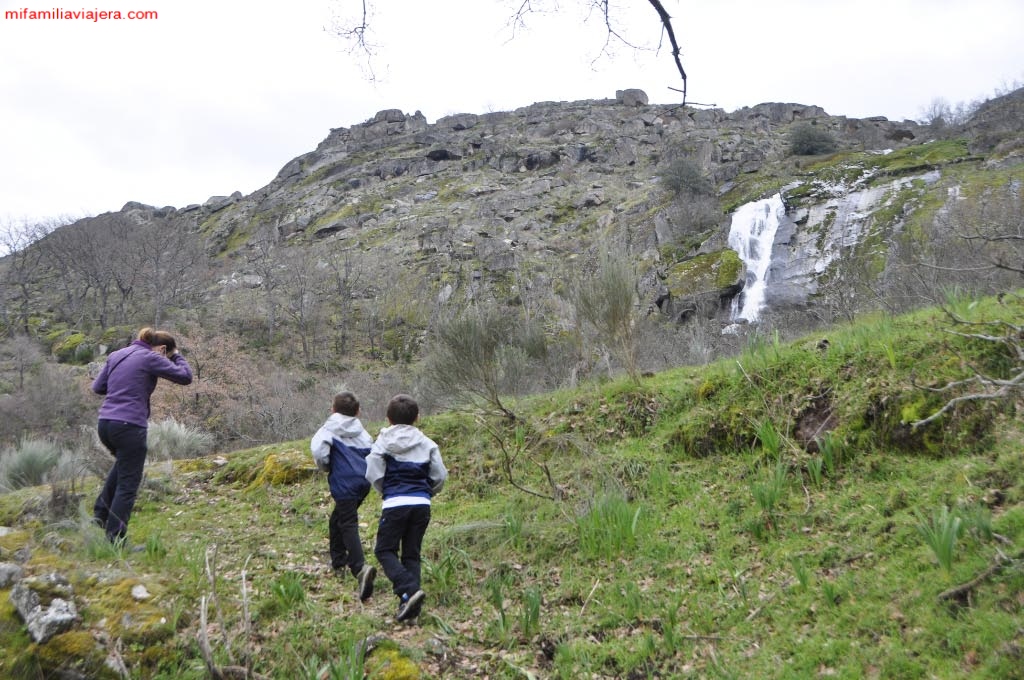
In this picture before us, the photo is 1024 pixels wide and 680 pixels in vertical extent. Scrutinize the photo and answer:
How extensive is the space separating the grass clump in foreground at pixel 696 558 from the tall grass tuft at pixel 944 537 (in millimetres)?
12

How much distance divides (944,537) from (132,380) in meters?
5.37

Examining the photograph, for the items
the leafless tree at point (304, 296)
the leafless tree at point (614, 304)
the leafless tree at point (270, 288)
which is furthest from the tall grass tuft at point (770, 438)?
the leafless tree at point (270, 288)

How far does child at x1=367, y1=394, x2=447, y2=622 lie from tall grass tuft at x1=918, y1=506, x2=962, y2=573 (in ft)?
9.04

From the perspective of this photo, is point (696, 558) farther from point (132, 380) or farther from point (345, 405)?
point (132, 380)

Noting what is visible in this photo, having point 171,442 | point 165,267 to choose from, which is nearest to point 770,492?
point 171,442

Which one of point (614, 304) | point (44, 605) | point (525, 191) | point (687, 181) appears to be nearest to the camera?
point (44, 605)

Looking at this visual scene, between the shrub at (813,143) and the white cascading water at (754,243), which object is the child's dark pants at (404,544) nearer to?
the white cascading water at (754,243)

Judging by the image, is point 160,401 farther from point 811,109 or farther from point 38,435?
point 811,109

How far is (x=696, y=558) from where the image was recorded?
4.27m

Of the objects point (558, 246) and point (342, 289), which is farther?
point (558, 246)

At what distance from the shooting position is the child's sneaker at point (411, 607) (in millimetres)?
3580

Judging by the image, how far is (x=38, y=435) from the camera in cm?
1619

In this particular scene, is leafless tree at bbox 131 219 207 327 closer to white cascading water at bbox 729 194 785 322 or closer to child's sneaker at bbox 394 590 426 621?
white cascading water at bbox 729 194 785 322

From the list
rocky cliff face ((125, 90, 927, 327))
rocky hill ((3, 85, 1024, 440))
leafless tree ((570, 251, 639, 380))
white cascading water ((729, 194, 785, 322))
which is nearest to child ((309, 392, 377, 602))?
rocky hill ((3, 85, 1024, 440))
